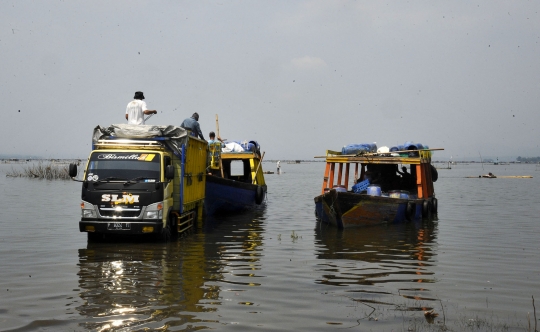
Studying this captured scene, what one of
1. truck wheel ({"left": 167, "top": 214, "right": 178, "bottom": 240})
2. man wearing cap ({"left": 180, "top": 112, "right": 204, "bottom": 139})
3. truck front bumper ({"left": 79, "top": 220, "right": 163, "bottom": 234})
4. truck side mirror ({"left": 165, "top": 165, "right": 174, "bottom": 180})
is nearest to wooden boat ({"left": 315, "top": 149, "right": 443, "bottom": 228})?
man wearing cap ({"left": 180, "top": 112, "right": 204, "bottom": 139})

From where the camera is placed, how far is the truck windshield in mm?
12938

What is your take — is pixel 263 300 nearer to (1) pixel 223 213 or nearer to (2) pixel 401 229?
(2) pixel 401 229

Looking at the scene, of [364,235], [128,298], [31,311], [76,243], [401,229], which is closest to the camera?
[31,311]

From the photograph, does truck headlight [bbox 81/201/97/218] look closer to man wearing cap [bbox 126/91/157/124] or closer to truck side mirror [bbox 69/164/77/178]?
truck side mirror [bbox 69/164/77/178]

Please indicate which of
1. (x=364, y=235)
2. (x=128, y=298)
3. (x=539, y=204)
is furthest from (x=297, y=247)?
(x=539, y=204)

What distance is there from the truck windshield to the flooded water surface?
61.3 inches

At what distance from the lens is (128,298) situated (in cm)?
803

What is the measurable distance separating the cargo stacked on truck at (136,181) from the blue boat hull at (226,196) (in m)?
4.68

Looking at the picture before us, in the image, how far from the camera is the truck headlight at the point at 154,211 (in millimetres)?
12594

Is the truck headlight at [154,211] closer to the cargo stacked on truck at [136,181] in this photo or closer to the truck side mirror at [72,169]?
the cargo stacked on truck at [136,181]

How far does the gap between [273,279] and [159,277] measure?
6.15 feet

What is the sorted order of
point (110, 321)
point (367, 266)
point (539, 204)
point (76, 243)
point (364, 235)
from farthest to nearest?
point (539, 204) < point (364, 235) < point (76, 243) < point (367, 266) < point (110, 321)

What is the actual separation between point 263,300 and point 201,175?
9.37 metres

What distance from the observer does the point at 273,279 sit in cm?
962
